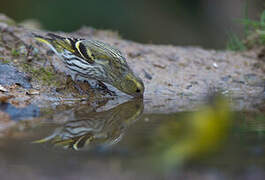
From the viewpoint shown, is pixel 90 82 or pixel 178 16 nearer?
pixel 90 82

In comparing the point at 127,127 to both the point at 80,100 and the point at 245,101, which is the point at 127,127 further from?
the point at 245,101

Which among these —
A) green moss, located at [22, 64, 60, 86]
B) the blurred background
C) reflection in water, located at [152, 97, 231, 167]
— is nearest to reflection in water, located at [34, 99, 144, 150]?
reflection in water, located at [152, 97, 231, 167]

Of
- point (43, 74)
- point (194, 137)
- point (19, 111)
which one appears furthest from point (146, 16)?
point (194, 137)

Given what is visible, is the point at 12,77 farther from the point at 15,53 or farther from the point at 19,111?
the point at 19,111

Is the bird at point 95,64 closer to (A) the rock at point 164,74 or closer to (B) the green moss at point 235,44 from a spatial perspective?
(A) the rock at point 164,74

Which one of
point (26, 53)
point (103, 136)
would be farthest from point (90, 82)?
point (103, 136)

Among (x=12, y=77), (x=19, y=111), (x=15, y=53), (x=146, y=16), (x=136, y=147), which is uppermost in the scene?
(x=146, y=16)
